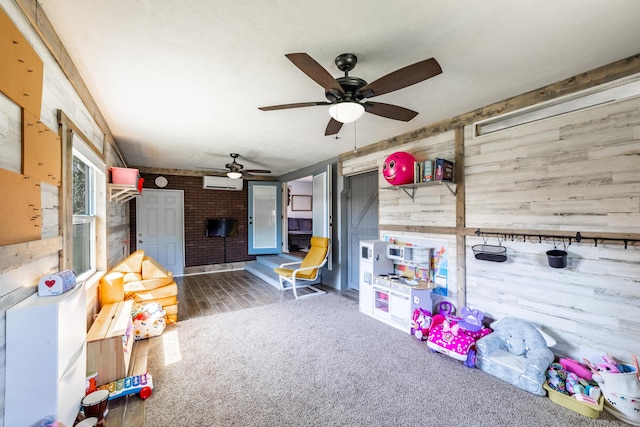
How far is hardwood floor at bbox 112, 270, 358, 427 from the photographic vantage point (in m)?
1.96

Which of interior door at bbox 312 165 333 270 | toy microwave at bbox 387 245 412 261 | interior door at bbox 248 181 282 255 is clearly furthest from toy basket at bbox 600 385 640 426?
interior door at bbox 248 181 282 255

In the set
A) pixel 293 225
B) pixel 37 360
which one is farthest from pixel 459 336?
pixel 293 225

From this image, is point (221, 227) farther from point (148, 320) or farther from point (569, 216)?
point (569, 216)

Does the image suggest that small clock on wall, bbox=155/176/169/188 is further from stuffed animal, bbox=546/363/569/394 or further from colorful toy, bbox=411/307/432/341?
stuffed animal, bbox=546/363/569/394

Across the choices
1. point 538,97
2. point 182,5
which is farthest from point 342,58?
point 538,97

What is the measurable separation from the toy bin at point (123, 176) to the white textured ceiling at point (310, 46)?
714 millimetres

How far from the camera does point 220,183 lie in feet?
22.5

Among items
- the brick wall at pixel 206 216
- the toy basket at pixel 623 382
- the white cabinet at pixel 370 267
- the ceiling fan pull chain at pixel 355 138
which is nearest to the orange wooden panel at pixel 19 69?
the ceiling fan pull chain at pixel 355 138

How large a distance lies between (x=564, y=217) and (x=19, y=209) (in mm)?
3772

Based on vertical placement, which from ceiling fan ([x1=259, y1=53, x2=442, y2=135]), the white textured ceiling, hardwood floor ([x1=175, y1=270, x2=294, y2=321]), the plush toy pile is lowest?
hardwood floor ([x1=175, y1=270, x2=294, y2=321])

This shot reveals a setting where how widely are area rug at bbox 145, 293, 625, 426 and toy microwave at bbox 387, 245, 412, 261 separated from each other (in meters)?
0.93

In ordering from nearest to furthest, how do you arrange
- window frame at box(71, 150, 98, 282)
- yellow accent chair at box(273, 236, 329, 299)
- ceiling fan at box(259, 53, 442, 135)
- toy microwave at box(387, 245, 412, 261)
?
ceiling fan at box(259, 53, 442, 135), window frame at box(71, 150, 98, 282), toy microwave at box(387, 245, 412, 261), yellow accent chair at box(273, 236, 329, 299)

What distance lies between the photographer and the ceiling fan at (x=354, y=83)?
1.66 meters

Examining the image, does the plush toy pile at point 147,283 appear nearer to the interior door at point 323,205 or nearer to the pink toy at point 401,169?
the interior door at point 323,205
